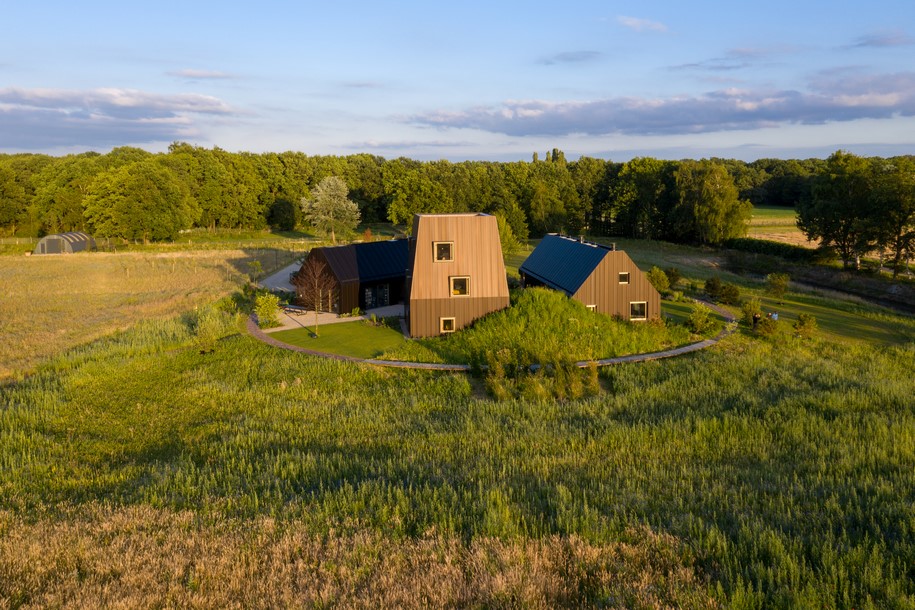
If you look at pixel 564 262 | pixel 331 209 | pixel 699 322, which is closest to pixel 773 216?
pixel 331 209

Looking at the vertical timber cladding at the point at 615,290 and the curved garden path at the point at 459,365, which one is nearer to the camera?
the curved garden path at the point at 459,365

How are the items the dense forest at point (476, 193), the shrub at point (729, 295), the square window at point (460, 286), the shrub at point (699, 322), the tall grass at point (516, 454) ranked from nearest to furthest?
the tall grass at point (516, 454)
the shrub at point (699, 322)
the square window at point (460, 286)
the shrub at point (729, 295)
the dense forest at point (476, 193)

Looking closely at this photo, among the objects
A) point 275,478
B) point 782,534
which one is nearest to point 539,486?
point 782,534

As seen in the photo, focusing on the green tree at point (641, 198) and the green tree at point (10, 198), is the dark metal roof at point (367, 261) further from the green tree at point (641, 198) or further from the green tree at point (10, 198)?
the green tree at point (10, 198)

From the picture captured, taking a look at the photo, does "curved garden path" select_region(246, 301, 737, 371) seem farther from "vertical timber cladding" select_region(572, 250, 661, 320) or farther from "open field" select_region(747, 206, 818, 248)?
"open field" select_region(747, 206, 818, 248)

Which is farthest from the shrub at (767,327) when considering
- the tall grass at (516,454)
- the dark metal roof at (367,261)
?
the dark metal roof at (367,261)

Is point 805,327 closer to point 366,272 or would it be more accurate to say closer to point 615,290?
point 615,290
